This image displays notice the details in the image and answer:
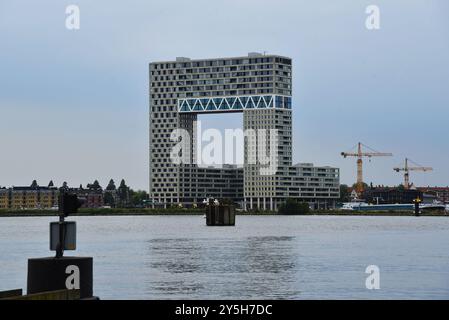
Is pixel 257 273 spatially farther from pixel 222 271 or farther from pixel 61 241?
pixel 61 241

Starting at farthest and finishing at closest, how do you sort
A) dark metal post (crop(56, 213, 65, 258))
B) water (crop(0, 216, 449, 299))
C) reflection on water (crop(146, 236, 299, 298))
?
reflection on water (crop(146, 236, 299, 298))
water (crop(0, 216, 449, 299))
dark metal post (crop(56, 213, 65, 258))

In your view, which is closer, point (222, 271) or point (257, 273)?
point (257, 273)

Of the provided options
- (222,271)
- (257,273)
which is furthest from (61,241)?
(222,271)

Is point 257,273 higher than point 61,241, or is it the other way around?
point 61,241

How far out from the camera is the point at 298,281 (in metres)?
63.4

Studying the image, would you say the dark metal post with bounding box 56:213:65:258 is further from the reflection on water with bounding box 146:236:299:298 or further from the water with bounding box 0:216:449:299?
the reflection on water with bounding box 146:236:299:298

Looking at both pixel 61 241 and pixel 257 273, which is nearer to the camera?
pixel 61 241

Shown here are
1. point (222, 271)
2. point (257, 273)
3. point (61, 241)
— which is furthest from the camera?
point (222, 271)

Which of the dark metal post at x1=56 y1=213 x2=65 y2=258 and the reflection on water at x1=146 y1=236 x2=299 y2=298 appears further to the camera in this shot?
the reflection on water at x1=146 y1=236 x2=299 y2=298

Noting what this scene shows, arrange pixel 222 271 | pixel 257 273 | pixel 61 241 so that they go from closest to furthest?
1. pixel 61 241
2. pixel 257 273
3. pixel 222 271

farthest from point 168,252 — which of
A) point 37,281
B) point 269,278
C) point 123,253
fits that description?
point 37,281

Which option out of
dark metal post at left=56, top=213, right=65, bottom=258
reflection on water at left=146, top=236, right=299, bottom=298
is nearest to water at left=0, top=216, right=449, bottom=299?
reflection on water at left=146, top=236, right=299, bottom=298

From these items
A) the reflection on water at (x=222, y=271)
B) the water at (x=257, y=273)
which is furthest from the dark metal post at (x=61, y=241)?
the reflection on water at (x=222, y=271)
